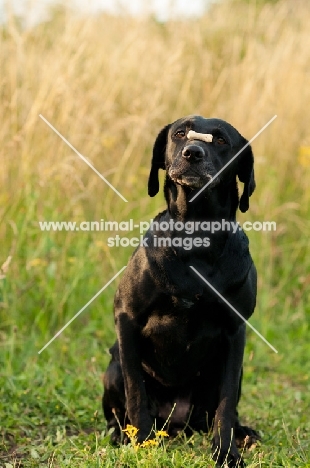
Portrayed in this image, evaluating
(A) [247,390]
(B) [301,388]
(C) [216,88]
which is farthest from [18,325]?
(C) [216,88]

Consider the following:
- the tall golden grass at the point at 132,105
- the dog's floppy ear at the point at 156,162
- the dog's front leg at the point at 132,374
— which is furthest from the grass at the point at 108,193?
the dog's floppy ear at the point at 156,162

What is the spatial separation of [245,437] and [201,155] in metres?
1.30

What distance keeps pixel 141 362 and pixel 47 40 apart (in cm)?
332

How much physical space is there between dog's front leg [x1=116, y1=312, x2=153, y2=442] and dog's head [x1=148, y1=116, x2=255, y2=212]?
67cm

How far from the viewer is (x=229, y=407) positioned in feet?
9.90

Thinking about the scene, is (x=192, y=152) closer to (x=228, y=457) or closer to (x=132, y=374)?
(x=132, y=374)

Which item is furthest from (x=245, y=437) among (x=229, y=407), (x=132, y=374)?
(x=132, y=374)

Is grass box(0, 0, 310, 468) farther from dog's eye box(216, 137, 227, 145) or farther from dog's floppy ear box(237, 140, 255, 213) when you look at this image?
dog's eye box(216, 137, 227, 145)

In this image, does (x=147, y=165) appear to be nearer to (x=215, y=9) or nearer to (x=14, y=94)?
(x=14, y=94)

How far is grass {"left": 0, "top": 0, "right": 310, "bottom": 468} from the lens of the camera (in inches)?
142

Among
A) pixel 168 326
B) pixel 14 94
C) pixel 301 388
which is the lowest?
pixel 301 388

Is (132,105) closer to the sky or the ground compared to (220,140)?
closer to the ground

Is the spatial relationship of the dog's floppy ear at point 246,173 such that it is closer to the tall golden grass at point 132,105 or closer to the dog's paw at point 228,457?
the dog's paw at point 228,457

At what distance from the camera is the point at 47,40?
563 cm
